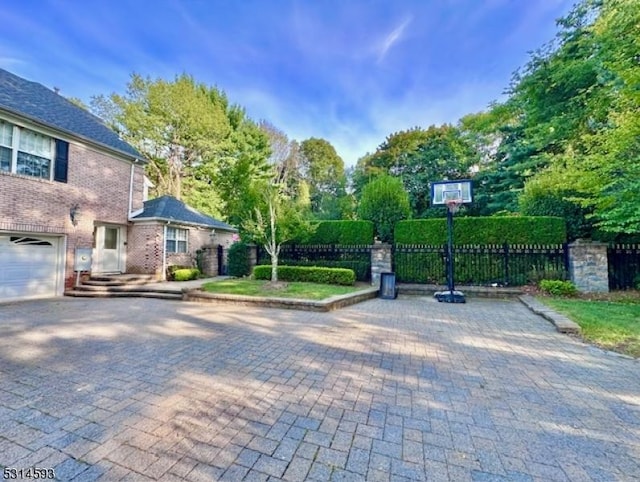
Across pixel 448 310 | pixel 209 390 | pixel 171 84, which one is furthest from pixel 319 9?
pixel 171 84

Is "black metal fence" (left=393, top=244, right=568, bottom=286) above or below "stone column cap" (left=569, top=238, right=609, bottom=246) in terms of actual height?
below

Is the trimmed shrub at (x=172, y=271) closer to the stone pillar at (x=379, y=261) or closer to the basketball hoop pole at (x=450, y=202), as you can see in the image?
the stone pillar at (x=379, y=261)

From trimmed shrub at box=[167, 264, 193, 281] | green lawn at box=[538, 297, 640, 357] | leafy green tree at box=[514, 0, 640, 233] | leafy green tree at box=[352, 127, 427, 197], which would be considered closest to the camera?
green lawn at box=[538, 297, 640, 357]

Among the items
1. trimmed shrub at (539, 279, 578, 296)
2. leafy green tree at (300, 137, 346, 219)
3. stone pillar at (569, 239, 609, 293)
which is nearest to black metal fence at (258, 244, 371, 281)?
trimmed shrub at (539, 279, 578, 296)

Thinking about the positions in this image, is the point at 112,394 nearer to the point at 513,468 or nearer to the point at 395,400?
the point at 395,400

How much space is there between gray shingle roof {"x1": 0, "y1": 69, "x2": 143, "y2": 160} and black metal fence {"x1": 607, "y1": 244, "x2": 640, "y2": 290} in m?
16.1

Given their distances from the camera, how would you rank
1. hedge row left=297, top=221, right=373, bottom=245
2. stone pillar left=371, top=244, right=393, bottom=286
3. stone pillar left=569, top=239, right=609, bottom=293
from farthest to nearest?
1. hedge row left=297, top=221, right=373, bottom=245
2. stone pillar left=371, top=244, right=393, bottom=286
3. stone pillar left=569, top=239, right=609, bottom=293

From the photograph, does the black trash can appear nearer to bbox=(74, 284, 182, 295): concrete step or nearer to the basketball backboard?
the basketball backboard

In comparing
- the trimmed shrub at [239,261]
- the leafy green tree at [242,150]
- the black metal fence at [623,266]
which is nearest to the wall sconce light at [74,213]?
the trimmed shrub at [239,261]

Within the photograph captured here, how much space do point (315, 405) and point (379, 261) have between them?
7.76m

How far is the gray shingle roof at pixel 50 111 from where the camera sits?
8.34 meters

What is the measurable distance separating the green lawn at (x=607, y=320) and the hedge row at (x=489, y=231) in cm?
217

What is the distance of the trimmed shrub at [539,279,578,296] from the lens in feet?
26.1

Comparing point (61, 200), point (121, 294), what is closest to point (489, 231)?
point (121, 294)
